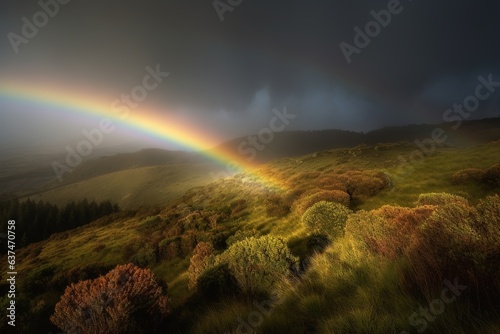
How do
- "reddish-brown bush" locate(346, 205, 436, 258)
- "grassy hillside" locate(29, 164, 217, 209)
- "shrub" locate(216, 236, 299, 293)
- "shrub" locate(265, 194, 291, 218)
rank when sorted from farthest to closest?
1. "grassy hillside" locate(29, 164, 217, 209)
2. "shrub" locate(265, 194, 291, 218)
3. "shrub" locate(216, 236, 299, 293)
4. "reddish-brown bush" locate(346, 205, 436, 258)

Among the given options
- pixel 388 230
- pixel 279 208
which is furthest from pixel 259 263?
pixel 279 208

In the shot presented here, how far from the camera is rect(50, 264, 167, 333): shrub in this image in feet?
16.5

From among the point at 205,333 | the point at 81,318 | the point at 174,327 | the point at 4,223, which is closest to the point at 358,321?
the point at 205,333

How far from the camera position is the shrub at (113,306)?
504 centimetres

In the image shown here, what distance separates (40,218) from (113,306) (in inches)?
3444

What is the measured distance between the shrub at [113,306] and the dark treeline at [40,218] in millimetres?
76178

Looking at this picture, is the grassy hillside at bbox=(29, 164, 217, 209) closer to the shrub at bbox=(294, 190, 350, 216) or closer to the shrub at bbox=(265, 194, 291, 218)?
the shrub at bbox=(265, 194, 291, 218)

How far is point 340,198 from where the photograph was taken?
16.7 m

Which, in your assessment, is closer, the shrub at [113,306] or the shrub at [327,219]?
the shrub at [113,306]

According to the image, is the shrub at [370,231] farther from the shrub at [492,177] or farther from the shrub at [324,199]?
the shrub at [492,177]

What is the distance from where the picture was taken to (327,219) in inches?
491

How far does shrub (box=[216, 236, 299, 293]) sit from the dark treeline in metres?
77.4

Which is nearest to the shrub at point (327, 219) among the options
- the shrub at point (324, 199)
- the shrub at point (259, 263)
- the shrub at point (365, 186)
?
the shrub at point (324, 199)

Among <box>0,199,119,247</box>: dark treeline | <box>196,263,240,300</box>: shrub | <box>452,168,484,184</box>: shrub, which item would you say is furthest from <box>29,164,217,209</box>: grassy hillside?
<box>196,263,240,300</box>: shrub
